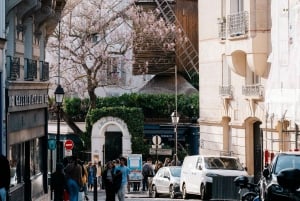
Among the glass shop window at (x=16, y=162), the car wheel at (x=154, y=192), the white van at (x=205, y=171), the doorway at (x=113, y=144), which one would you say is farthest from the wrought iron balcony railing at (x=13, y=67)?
the doorway at (x=113, y=144)

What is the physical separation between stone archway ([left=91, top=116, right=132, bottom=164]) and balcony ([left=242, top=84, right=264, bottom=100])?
60.3 ft

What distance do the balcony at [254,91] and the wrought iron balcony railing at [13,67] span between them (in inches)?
531

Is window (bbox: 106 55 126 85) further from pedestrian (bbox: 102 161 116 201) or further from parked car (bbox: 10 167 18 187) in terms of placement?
parked car (bbox: 10 167 18 187)

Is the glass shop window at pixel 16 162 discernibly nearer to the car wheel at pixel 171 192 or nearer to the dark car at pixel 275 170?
the dark car at pixel 275 170

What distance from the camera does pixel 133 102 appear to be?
59.8m

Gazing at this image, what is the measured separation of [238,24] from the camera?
3709cm

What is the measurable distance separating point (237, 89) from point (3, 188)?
82.7 ft

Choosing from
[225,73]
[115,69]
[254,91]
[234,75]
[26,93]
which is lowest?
[26,93]

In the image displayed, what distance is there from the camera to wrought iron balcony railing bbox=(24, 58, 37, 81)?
1117 inches

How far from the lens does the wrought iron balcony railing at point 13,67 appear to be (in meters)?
24.7

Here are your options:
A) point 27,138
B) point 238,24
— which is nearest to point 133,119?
point 238,24

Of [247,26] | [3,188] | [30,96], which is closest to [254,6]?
[247,26]

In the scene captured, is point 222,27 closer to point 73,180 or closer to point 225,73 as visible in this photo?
point 225,73

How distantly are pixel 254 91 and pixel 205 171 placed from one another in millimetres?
6921
